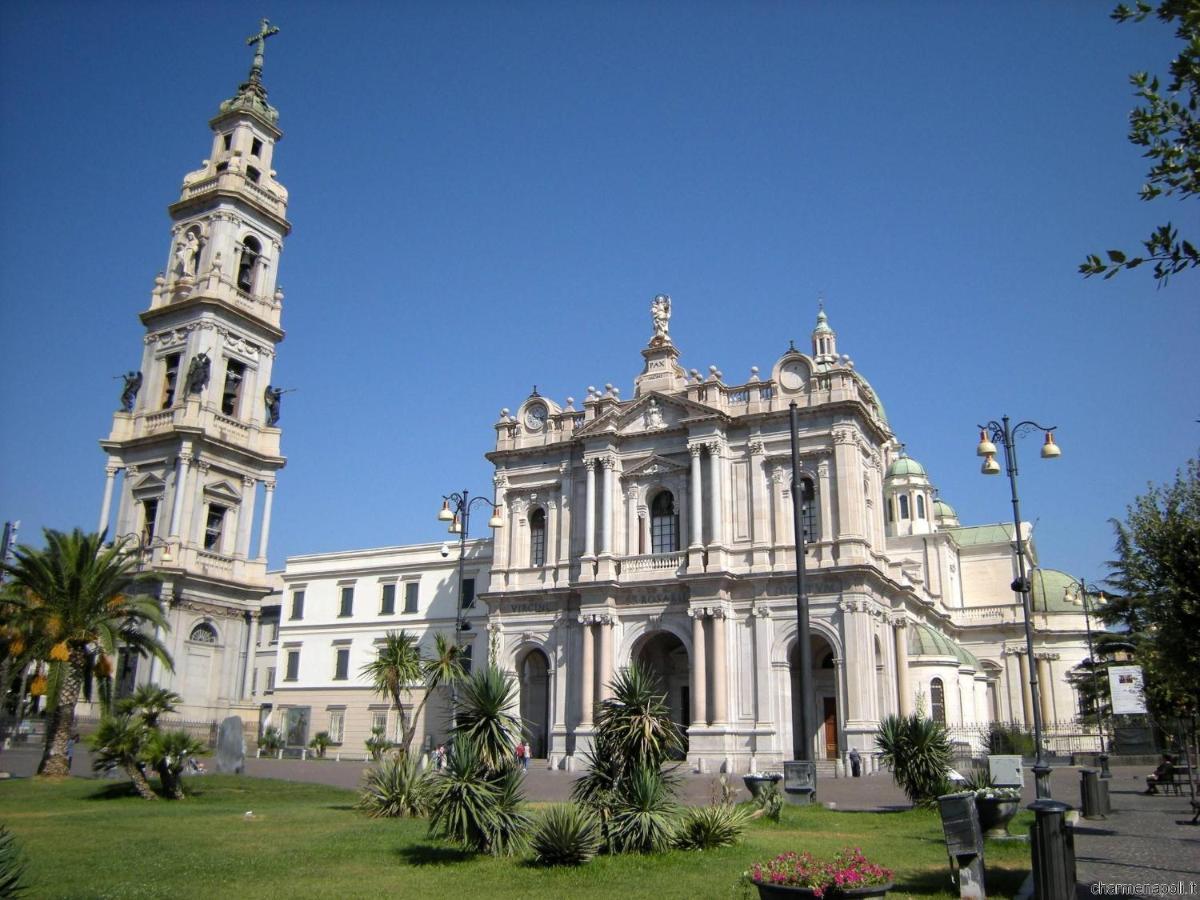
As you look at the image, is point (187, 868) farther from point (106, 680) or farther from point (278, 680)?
point (278, 680)

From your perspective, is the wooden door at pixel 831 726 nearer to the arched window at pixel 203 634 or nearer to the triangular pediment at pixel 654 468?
the triangular pediment at pixel 654 468

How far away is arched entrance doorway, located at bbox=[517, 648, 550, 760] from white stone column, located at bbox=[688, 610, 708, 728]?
342 inches


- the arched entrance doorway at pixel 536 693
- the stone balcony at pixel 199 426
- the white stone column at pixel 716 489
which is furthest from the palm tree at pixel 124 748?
the white stone column at pixel 716 489

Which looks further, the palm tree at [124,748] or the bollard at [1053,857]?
the palm tree at [124,748]

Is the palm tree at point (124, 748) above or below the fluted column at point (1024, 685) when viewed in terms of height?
below

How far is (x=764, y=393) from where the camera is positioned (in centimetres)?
4353

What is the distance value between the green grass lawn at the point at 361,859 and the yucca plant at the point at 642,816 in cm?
42

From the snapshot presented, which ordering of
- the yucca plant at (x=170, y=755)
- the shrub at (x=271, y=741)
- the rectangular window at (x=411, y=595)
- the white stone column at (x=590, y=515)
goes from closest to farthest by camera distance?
1. the yucca plant at (x=170, y=755)
2. the white stone column at (x=590, y=515)
3. the shrub at (x=271, y=741)
4. the rectangular window at (x=411, y=595)

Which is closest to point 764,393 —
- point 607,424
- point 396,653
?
point 607,424

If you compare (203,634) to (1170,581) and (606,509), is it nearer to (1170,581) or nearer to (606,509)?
(606,509)

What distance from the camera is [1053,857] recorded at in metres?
10.1

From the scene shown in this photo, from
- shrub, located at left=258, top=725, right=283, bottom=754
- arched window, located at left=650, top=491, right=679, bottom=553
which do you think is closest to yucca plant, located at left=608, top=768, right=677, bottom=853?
arched window, located at left=650, top=491, right=679, bottom=553

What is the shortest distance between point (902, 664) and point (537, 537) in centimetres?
1809

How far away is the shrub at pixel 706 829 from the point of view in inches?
598
